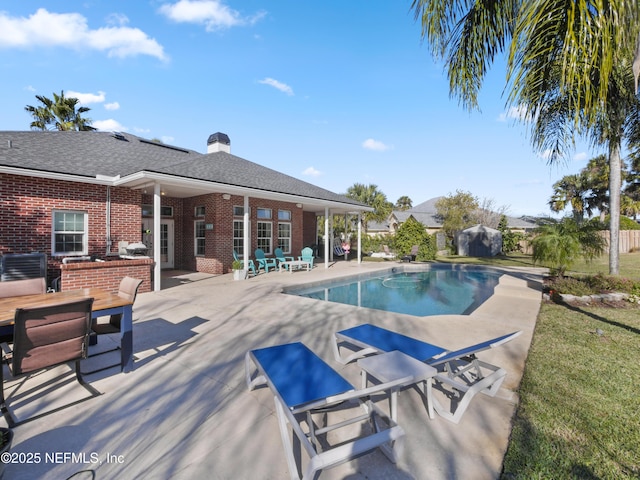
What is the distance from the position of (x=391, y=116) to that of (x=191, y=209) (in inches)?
419

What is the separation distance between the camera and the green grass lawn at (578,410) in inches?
84.7

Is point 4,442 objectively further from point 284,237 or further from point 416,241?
point 416,241

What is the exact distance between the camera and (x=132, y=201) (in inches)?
393

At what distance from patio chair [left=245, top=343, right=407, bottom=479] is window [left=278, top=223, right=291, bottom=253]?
12.5m

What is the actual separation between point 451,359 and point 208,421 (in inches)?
93.6

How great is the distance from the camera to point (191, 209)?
44.9ft

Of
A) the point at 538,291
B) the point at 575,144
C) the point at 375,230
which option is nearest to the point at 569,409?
the point at 575,144

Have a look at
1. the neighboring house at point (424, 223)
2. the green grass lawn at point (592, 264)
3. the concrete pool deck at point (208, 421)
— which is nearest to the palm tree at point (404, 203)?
the neighboring house at point (424, 223)

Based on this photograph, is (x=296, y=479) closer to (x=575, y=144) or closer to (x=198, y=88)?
(x=575, y=144)

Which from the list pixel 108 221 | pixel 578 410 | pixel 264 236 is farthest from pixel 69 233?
pixel 578 410

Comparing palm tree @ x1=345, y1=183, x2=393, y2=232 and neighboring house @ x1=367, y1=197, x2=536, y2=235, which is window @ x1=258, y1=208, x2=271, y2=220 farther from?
neighboring house @ x1=367, y1=197, x2=536, y2=235

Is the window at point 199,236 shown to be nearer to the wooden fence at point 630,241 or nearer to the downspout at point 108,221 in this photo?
the downspout at point 108,221

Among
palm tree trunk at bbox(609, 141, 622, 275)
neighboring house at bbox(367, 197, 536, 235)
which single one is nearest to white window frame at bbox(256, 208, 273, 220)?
palm tree trunk at bbox(609, 141, 622, 275)

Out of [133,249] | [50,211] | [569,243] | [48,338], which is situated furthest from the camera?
[133,249]
